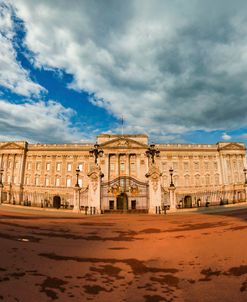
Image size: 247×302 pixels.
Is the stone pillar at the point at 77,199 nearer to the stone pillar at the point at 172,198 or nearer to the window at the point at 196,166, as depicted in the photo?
the stone pillar at the point at 172,198

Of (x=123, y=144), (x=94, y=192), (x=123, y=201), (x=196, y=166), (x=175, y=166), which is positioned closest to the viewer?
(x=94, y=192)

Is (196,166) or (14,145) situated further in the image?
(14,145)

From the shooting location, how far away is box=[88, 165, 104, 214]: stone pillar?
69.5ft

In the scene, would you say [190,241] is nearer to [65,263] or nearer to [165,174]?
[65,263]

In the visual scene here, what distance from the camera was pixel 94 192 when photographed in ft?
70.9

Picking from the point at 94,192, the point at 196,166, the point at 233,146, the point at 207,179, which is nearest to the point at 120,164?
the point at 196,166

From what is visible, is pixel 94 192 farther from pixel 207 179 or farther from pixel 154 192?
pixel 207 179

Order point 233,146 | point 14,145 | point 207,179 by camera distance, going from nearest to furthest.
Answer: point 207,179, point 14,145, point 233,146

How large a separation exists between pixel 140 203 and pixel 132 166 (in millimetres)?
30989

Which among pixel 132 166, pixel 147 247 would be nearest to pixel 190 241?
pixel 147 247

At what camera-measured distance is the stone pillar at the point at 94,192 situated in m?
21.2

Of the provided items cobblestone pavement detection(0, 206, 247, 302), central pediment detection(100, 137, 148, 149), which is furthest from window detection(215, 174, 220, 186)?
cobblestone pavement detection(0, 206, 247, 302)

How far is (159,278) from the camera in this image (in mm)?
4730

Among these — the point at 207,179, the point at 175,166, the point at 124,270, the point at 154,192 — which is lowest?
the point at 124,270
